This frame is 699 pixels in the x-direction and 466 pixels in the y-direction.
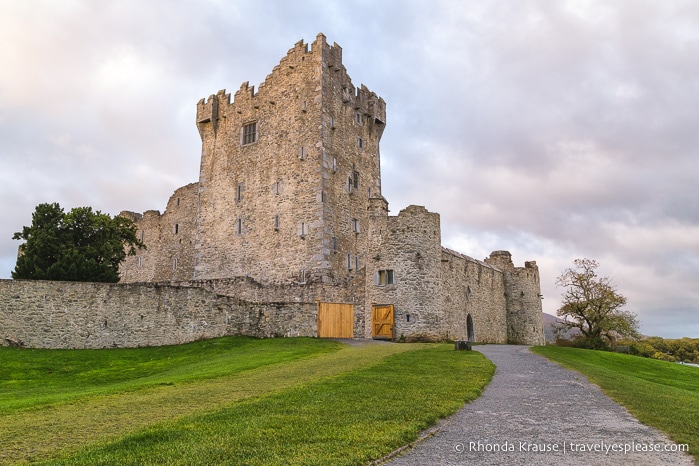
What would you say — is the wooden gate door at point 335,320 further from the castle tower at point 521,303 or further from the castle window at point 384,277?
the castle tower at point 521,303

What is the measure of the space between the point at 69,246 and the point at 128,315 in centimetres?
845

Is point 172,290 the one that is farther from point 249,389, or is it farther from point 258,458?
point 258,458

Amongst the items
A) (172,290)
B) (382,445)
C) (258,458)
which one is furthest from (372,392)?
(172,290)

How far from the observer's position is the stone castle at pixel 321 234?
3042 centimetres

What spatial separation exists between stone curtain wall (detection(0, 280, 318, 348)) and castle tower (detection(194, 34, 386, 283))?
5882 mm

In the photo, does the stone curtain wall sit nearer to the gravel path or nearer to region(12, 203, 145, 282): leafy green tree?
region(12, 203, 145, 282): leafy green tree

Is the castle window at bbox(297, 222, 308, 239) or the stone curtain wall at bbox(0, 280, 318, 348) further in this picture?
the castle window at bbox(297, 222, 308, 239)

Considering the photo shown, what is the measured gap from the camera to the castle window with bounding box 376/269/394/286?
30516mm

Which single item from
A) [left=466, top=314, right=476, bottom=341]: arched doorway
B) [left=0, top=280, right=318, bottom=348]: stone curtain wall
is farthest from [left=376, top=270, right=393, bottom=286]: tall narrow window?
[left=466, top=314, right=476, bottom=341]: arched doorway

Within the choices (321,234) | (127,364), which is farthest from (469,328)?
(127,364)

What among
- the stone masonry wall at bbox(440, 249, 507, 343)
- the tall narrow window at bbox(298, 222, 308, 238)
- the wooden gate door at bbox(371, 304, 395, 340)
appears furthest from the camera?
the tall narrow window at bbox(298, 222, 308, 238)

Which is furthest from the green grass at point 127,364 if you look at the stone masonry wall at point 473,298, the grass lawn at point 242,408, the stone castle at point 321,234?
the stone masonry wall at point 473,298

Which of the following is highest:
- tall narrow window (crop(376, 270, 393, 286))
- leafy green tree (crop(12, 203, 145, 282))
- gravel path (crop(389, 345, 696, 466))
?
leafy green tree (crop(12, 203, 145, 282))

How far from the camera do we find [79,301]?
26562 millimetres
